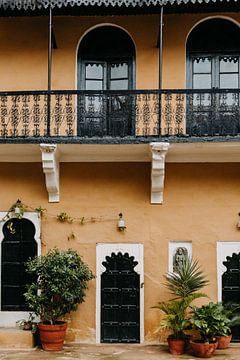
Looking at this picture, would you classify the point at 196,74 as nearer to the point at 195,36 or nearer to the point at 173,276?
the point at 195,36

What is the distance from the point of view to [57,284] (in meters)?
11.1

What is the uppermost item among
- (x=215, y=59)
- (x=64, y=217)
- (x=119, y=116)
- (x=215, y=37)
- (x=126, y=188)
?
(x=215, y=37)

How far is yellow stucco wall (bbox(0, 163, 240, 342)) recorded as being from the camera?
12070 millimetres

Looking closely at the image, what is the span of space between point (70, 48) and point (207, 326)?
6.45 metres

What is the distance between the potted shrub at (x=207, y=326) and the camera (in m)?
10.8

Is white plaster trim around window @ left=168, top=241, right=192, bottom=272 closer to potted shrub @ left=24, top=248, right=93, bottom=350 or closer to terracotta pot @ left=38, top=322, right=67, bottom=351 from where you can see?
potted shrub @ left=24, top=248, right=93, bottom=350

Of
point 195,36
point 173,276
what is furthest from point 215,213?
point 195,36

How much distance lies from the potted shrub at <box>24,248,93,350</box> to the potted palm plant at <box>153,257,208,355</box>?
1.67 meters

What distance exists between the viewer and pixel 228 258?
12.0 m

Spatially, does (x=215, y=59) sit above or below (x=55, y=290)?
above

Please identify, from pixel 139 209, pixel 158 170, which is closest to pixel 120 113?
pixel 158 170

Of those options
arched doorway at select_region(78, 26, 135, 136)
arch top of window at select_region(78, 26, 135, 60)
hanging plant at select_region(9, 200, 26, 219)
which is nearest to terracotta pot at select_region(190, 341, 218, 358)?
hanging plant at select_region(9, 200, 26, 219)

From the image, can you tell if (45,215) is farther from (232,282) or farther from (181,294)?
(232,282)

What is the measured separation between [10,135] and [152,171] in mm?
3031
